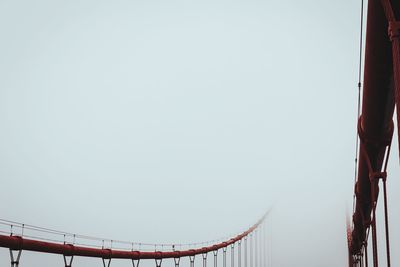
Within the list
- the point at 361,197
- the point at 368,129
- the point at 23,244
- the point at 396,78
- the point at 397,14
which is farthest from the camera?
the point at 361,197

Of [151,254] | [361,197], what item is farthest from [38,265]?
[361,197]

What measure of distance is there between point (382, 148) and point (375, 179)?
0.41 m

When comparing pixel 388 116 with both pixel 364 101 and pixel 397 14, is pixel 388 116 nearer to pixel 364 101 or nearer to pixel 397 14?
pixel 364 101

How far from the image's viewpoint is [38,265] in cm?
15212

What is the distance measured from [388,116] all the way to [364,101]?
33 cm

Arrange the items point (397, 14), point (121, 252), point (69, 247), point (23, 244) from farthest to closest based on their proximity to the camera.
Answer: point (121, 252) → point (69, 247) → point (23, 244) → point (397, 14)

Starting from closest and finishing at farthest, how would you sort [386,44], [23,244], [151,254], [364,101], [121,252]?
[386,44], [364,101], [23,244], [121,252], [151,254]

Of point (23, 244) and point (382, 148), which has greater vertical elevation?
point (382, 148)

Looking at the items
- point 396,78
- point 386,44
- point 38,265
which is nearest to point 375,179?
point 386,44

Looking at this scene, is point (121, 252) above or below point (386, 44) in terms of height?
below

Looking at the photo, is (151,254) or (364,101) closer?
(364,101)

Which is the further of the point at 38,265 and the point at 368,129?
the point at 38,265

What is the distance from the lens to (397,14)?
3.90 meters

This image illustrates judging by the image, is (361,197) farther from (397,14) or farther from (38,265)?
(38,265)
